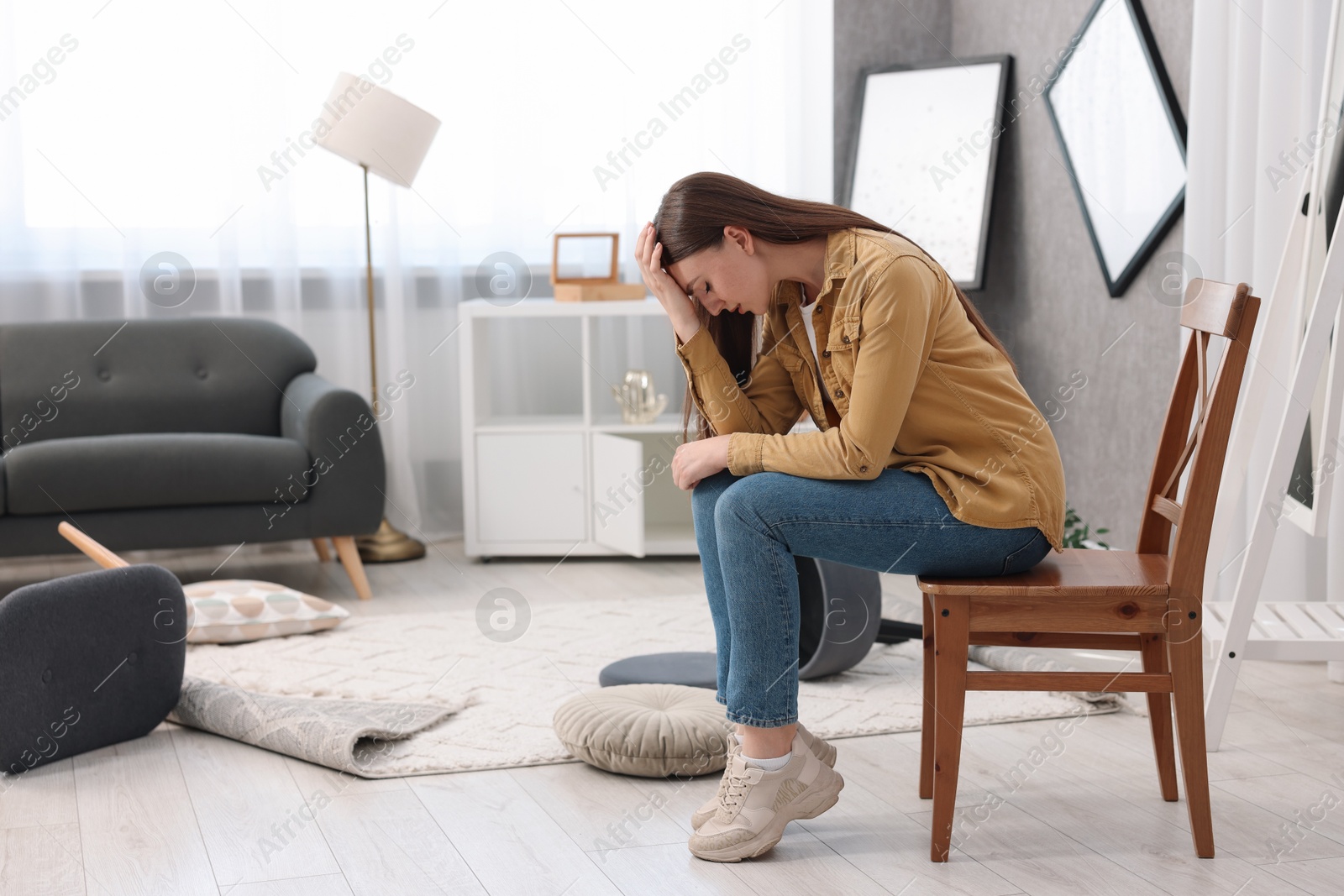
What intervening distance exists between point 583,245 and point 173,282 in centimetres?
120

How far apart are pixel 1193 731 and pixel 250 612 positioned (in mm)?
1897

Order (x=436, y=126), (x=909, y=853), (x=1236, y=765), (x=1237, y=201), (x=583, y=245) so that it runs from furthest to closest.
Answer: (x=583, y=245) < (x=436, y=126) < (x=1237, y=201) < (x=1236, y=765) < (x=909, y=853)

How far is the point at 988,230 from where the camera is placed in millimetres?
Result: 3609

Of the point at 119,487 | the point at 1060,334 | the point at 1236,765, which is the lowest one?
the point at 1236,765

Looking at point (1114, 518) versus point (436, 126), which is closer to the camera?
point (1114, 518)

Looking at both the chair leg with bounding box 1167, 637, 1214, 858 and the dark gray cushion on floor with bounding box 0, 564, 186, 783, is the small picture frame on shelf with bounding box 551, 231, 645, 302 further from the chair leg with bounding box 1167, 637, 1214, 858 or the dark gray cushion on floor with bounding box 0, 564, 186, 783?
the chair leg with bounding box 1167, 637, 1214, 858

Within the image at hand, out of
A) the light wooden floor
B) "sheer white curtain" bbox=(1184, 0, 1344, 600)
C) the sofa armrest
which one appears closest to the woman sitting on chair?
the light wooden floor

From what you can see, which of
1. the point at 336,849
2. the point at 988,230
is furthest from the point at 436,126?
the point at 336,849

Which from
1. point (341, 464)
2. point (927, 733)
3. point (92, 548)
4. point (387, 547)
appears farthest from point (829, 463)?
point (387, 547)

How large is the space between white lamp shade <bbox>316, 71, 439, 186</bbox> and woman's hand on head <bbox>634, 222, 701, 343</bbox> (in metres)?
1.82

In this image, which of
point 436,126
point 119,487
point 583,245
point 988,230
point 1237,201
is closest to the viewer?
point 1237,201

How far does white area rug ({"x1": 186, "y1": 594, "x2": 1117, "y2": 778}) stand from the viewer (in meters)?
2.06

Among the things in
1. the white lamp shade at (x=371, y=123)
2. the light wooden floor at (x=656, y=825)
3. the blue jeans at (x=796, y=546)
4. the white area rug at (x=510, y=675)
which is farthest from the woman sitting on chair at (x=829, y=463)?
the white lamp shade at (x=371, y=123)

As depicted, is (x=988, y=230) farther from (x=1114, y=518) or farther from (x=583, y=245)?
(x=583, y=245)
